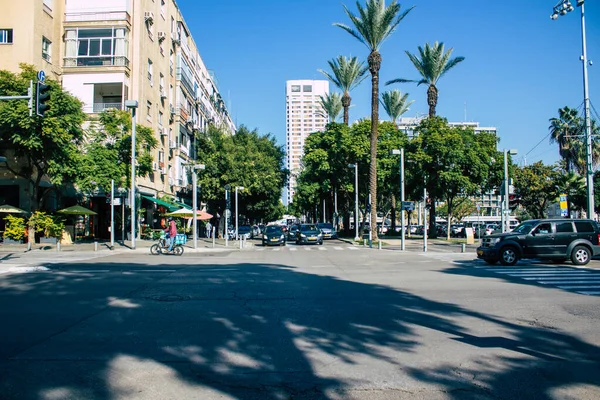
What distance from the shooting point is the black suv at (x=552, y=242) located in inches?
722

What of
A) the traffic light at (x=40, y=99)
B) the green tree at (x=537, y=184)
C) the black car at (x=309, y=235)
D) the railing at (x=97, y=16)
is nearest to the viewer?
the traffic light at (x=40, y=99)

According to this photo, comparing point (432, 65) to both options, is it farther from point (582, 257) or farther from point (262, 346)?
point (262, 346)

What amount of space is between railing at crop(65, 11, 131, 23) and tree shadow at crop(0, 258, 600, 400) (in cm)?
2995

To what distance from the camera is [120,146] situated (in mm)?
33281

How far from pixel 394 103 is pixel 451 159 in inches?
608

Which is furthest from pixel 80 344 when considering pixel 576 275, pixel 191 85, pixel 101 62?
pixel 191 85

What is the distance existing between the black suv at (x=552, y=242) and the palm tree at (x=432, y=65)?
26.4 metres

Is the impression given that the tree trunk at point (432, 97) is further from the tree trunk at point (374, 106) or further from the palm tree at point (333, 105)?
the palm tree at point (333, 105)

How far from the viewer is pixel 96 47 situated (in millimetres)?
36344

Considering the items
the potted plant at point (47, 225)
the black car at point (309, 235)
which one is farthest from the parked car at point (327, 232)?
the potted plant at point (47, 225)

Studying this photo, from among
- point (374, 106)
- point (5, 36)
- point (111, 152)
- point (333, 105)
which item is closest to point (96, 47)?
point (5, 36)

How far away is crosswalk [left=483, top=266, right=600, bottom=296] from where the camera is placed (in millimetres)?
12461

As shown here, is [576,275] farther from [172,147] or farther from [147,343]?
[172,147]

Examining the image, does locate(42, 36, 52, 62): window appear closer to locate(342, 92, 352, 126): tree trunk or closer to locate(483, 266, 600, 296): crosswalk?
locate(342, 92, 352, 126): tree trunk
